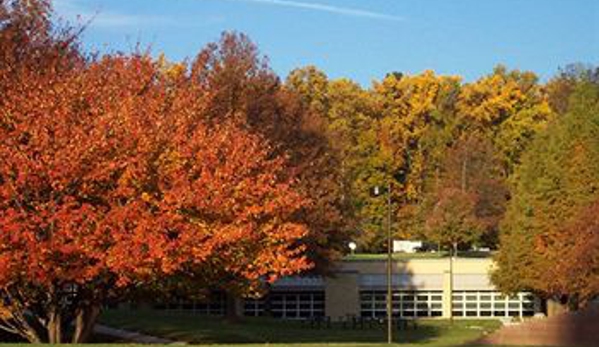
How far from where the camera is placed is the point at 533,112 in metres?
97.8

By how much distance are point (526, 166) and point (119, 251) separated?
35379 millimetres

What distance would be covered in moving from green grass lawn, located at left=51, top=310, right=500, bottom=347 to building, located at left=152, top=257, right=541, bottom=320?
15.9ft

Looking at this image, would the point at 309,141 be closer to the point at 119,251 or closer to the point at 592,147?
the point at 592,147

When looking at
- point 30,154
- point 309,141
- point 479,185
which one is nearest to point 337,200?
point 309,141

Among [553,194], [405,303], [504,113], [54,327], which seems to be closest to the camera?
[54,327]

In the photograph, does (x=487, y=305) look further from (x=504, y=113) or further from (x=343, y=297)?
(x=504, y=113)

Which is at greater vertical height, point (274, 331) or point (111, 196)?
point (111, 196)

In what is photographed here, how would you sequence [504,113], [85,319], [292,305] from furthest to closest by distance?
[504,113], [292,305], [85,319]

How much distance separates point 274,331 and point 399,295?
20.8 meters

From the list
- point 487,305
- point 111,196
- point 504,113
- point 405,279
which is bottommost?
point 487,305

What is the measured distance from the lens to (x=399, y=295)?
6700 centimetres

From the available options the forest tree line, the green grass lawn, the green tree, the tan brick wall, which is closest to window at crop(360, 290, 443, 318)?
the tan brick wall

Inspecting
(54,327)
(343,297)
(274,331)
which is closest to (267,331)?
(274,331)

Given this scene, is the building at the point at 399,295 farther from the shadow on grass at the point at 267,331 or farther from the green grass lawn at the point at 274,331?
the shadow on grass at the point at 267,331
